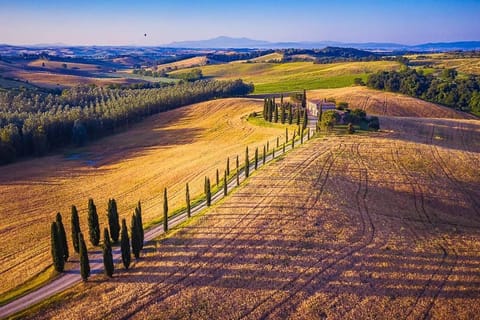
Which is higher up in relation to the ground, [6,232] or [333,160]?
[333,160]

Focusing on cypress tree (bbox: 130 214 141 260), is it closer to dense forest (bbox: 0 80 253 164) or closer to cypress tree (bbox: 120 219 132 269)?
cypress tree (bbox: 120 219 132 269)

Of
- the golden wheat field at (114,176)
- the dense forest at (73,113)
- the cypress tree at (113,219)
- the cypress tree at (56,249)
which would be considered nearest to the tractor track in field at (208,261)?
the cypress tree at (56,249)

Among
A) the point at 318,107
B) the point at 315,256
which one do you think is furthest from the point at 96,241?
the point at 318,107

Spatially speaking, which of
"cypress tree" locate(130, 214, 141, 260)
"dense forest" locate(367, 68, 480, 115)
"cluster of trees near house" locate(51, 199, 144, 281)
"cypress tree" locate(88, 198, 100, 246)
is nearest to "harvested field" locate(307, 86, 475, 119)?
"dense forest" locate(367, 68, 480, 115)

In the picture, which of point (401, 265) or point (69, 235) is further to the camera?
point (69, 235)

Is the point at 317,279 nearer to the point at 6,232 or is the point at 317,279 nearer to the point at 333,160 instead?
the point at 333,160

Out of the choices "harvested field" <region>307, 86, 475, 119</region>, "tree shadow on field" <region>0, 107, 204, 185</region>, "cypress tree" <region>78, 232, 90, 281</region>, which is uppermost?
"harvested field" <region>307, 86, 475, 119</region>

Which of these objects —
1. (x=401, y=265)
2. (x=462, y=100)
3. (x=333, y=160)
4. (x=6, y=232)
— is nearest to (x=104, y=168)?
(x=6, y=232)
